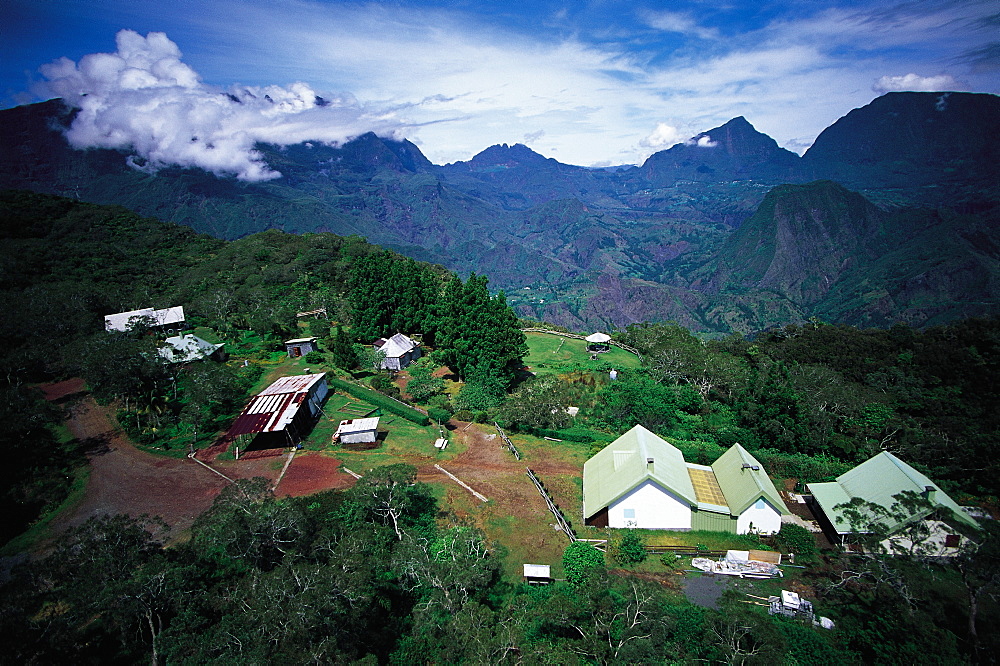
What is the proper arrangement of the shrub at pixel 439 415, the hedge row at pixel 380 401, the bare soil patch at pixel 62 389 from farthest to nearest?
the bare soil patch at pixel 62 389, the hedge row at pixel 380 401, the shrub at pixel 439 415

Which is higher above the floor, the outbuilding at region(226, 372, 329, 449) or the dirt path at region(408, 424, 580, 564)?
the outbuilding at region(226, 372, 329, 449)

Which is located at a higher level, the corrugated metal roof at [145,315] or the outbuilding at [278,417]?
the corrugated metal roof at [145,315]

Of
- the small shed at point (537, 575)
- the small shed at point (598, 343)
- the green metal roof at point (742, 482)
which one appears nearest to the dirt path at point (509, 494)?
the small shed at point (537, 575)

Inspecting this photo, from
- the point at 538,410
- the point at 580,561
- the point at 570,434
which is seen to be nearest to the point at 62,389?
the point at 538,410

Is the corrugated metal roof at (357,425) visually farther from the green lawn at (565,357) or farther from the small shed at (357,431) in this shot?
the green lawn at (565,357)

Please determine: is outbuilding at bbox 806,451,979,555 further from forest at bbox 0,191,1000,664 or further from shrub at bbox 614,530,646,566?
shrub at bbox 614,530,646,566

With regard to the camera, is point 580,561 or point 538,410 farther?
point 538,410

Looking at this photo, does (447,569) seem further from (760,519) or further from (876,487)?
(876,487)

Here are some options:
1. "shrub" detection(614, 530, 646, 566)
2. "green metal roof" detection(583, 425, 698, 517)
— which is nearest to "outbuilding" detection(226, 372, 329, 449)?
"green metal roof" detection(583, 425, 698, 517)
